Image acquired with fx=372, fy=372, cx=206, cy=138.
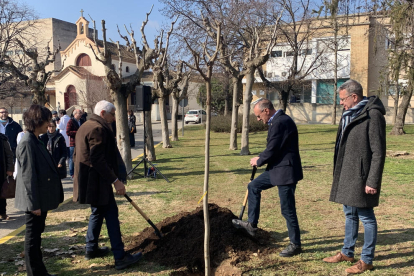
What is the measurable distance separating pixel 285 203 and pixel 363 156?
1067 millimetres

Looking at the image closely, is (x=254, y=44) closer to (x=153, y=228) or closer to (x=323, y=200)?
(x=323, y=200)

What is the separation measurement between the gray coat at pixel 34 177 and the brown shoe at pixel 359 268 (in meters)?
3.28

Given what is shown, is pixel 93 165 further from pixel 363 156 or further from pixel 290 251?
pixel 363 156

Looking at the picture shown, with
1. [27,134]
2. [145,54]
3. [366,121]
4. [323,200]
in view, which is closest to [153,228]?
[27,134]

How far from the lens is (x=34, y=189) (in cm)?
387

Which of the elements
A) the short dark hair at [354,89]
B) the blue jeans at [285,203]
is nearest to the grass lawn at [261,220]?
the blue jeans at [285,203]

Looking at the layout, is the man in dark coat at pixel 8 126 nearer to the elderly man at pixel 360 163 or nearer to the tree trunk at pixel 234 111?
the elderly man at pixel 360 163

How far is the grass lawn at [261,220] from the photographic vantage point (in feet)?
14.1

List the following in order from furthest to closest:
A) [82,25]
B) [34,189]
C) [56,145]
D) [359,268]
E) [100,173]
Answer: [82,25] < [56,145] < [100,173] < [359,268] < [34,189]

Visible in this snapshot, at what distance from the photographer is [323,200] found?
7387 mm

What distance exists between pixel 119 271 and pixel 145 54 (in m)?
7.53

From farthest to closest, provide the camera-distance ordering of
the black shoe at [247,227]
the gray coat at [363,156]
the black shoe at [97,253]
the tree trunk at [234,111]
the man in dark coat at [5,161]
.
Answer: the tree trunk at [234,111] < the man in dark coat at [5,161] < the black shoe at [247,227] < the black shoe at [97,253] < the gray coat at [363,156]

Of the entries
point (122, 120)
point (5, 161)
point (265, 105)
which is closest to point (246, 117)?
point (122, 120)

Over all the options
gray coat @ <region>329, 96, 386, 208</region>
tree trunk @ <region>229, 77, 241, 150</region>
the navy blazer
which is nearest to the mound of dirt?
the navy blazer
